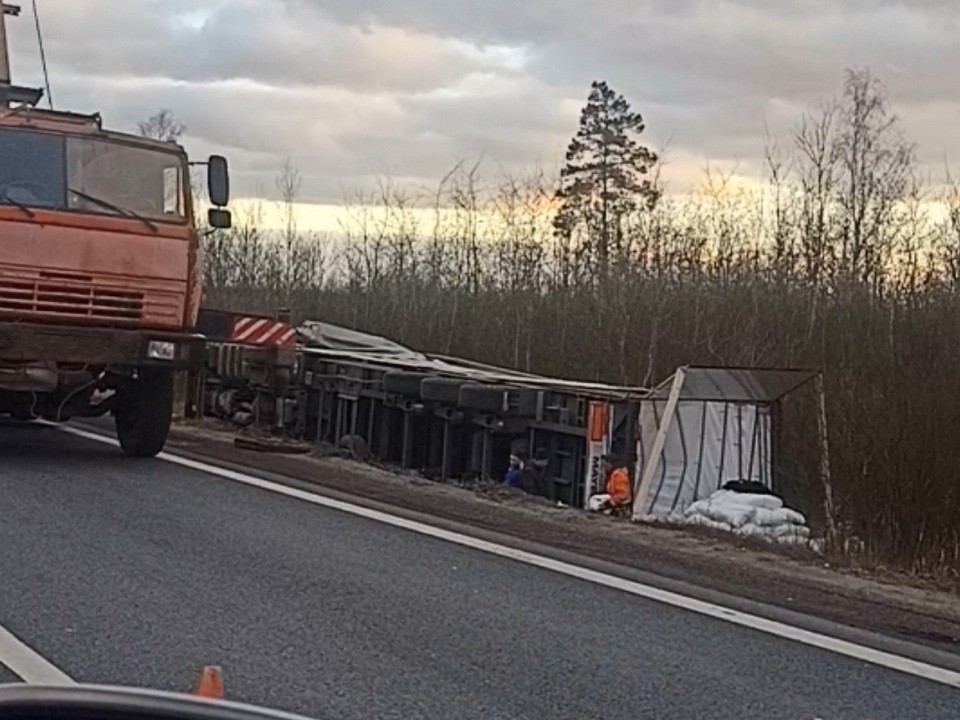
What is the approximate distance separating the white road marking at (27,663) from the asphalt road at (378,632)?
2.3 inches

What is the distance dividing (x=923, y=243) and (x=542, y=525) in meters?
13.0

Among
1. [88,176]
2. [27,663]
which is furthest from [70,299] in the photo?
[27,663]

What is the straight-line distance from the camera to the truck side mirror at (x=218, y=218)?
Result: 12312 millimetres

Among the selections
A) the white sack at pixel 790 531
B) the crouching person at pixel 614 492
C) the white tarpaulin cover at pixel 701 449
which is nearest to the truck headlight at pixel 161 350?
the crouching person at pixel 614 492

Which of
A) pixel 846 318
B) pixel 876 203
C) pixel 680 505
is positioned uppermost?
pixel 876 203

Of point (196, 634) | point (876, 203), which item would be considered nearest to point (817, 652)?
point (196, 634)

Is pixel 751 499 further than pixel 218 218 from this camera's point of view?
No

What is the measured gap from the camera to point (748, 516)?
1134 cm

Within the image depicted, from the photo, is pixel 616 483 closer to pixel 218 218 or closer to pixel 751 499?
pixel 751 499

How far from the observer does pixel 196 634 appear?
239 inches

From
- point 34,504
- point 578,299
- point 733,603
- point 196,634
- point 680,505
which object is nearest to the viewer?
point 196,634

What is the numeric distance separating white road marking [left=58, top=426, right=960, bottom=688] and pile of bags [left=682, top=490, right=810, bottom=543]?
2.48 meters

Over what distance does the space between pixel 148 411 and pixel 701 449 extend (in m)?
4.54

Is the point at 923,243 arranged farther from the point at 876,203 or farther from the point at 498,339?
the point at 498,339
